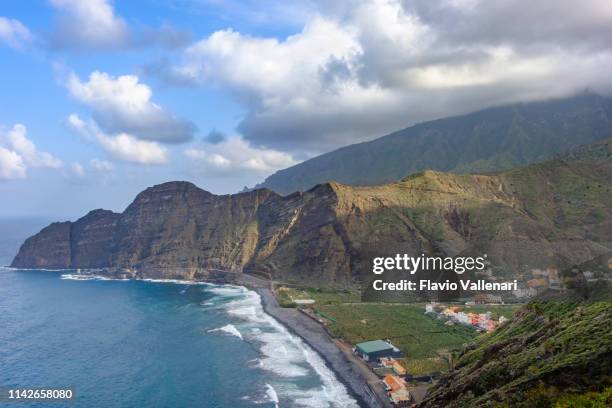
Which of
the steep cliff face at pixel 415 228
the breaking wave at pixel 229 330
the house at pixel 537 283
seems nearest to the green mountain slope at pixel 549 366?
the breaking wave at pixel 229 330

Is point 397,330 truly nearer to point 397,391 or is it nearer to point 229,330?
point 397,391

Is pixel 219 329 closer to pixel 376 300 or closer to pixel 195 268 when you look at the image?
pixel 376 300

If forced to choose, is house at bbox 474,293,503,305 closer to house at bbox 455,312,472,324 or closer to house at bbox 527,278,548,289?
house at bbox 527,278,548,289

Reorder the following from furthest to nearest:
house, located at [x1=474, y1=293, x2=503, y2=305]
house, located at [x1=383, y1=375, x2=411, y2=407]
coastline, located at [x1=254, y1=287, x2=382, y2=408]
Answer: house, located at [x1=474, y1=293, x2=503, y2=305]
coastline, located at [x1=254, y1=287, x2=382, y2=408]
house, located at [x1=383, y1=375, x2=411, y2=407]

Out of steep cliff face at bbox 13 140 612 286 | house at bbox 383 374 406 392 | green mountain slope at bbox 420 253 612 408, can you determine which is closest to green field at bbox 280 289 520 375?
house at bbox 383 374 406 392

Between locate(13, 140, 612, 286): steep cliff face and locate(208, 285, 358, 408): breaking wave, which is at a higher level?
locate(13, 140, 612, 286): steep cliff face

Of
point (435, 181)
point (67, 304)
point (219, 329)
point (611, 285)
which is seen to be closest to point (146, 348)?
point (219, 329)

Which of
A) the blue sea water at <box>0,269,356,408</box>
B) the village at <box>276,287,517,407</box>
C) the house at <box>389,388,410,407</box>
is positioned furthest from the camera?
the village at <box>276,287,517,407</box>
